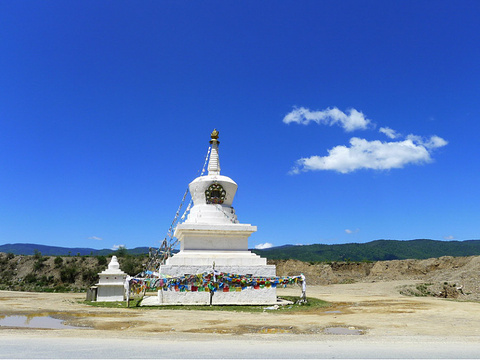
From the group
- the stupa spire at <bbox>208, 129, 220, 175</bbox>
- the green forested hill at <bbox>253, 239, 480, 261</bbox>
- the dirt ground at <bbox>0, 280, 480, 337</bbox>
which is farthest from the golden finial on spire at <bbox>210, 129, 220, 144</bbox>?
the green forested hill at <bbox>253, 239, 480, 261</bbox>

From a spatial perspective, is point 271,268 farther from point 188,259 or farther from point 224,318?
point 224,318

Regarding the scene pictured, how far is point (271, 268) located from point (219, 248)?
288 centimetres

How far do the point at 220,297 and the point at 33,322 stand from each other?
304 inches

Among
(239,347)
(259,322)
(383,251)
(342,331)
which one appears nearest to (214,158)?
(259,322)

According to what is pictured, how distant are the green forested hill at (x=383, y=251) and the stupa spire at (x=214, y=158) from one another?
8056cm

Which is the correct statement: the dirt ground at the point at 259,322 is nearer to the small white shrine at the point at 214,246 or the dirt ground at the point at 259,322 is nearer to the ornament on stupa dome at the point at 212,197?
the small white shrine at the point at 214,246

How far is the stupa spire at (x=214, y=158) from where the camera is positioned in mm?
21922

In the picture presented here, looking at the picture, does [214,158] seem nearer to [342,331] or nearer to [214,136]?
[214,136]

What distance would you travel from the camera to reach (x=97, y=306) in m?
16.9

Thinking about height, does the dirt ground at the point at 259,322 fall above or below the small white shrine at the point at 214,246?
below

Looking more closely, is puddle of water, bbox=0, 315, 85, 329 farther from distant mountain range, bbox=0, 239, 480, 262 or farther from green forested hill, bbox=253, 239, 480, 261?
distant mountain range, bbox=0, 239, 480, 262

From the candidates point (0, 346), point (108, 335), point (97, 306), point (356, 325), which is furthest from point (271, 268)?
point (0, 346)

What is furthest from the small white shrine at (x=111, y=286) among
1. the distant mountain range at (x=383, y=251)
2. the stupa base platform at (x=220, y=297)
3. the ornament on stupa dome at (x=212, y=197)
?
the distant mountain range at (x=383, y=251)

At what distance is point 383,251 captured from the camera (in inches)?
4478
